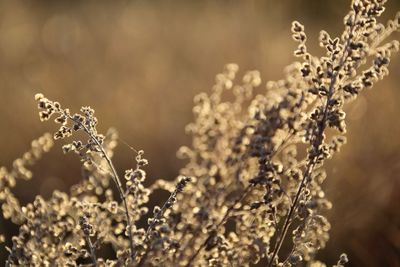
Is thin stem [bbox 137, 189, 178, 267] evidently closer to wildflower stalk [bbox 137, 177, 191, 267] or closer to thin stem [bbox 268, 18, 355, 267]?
wildflower stalk [bbox 137, 177, 191, 267]

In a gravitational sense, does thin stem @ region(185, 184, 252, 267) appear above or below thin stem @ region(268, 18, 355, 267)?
below

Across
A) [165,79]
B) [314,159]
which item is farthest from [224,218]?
[165,79]

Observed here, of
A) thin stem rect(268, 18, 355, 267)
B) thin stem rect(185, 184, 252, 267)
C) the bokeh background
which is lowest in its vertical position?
thin stem rect(185, 184, 252, 267)

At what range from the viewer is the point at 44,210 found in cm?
184

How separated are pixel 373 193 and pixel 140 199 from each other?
1619mm

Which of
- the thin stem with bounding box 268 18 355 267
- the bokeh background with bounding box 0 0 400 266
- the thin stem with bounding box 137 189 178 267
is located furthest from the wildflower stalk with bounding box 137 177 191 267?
the bokeh background with bounding box 0 0 400 266

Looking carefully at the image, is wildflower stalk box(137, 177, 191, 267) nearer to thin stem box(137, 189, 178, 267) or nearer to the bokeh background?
thin stem box(137, 189, 178, 267)

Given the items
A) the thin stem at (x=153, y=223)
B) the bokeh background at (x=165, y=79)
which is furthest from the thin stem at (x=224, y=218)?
the bokeh background at (x=165, y=79)

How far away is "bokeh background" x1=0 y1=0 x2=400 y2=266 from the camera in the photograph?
325 cm

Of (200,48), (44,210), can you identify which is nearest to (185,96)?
(200,48)

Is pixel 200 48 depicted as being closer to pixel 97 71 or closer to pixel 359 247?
pixel 97 71

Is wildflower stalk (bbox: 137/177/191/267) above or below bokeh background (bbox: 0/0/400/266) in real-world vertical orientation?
below

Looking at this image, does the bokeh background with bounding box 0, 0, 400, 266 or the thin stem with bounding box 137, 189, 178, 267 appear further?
the bokeh background with bounding box 0, 0, 400, 266

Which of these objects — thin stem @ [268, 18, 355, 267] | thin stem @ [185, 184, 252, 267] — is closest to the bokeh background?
thin stem @ [268, 18, 355, 267]
